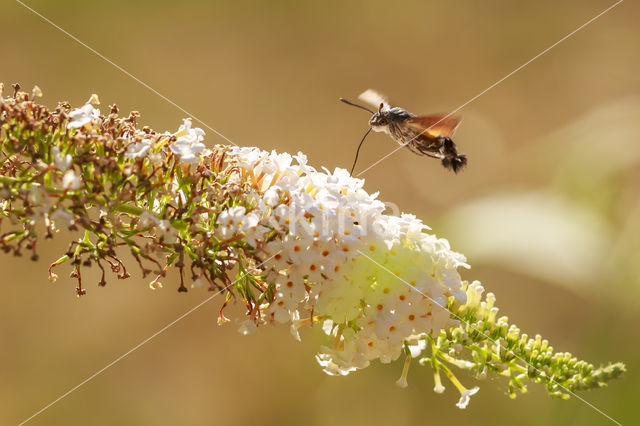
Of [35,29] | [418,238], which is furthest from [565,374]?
[35,29]

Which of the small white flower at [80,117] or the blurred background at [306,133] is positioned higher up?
the blurred background at [306,133]

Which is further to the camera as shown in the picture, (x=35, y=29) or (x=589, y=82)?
(x=589, y=82)

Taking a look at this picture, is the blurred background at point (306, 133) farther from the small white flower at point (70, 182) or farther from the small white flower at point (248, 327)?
the small white flower at point (70, 182)

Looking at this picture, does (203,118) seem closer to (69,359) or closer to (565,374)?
(69,359)

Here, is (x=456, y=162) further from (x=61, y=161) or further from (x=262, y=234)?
(x=61, y=161)

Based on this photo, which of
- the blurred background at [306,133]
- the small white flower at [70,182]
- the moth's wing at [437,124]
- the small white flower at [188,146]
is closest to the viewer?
the small white flower at [70,182]

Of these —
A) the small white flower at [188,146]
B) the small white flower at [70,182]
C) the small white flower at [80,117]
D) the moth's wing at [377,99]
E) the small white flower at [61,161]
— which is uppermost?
the moth's wing at [377,99]

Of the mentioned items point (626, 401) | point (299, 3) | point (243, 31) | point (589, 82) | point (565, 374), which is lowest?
point (565, 374)

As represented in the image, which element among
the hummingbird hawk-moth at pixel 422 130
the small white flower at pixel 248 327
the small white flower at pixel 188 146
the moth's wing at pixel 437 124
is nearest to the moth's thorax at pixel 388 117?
the hummingbird hawk-moth at pixel 422 130

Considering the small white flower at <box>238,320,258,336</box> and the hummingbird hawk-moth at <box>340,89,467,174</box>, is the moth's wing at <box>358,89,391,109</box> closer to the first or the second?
the hummingbird hawk-moth at <box>340,89,467,174</box>

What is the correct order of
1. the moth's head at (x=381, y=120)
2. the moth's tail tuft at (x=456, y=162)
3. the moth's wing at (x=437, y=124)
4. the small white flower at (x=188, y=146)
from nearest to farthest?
1. the small white flower at (x=188, y=146)
2. the moth's wing at (x=437, y=124)
3. the moth's tail tuft at (x=456, y=162)
4. the moth's head at (x=381, y=120)
